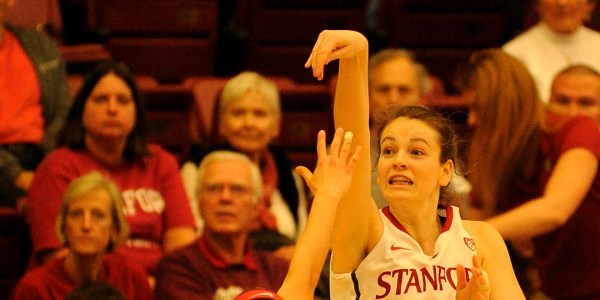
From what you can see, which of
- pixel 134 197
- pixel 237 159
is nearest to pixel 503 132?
pixel 237 159

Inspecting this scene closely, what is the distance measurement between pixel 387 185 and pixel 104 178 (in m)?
1.64

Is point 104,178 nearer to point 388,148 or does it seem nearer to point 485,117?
point 485,117

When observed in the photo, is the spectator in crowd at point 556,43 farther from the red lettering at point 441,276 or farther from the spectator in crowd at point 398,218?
the red lettering at point 441,276

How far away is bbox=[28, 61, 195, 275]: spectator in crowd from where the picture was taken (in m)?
4.20

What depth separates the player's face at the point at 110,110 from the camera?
4285mm

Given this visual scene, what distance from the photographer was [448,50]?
233 inches

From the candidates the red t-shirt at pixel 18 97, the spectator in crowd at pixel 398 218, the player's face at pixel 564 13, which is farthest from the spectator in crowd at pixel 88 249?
the player's face at pixel 564 13

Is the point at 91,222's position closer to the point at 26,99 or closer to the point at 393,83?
the point at 26,99

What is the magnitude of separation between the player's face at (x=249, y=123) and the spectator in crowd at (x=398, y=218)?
1.85m

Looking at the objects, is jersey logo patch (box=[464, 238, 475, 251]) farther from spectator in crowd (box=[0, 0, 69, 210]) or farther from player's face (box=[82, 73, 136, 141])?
spectator in crowd (box=[0, 0, 69, 210])

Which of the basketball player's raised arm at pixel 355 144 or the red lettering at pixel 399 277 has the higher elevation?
the basketball player's raised arm at pixel 355 144

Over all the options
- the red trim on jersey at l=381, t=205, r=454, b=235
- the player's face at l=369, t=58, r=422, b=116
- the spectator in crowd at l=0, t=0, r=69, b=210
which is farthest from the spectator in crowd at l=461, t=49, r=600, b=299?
the spectator in crowd at l=0, t=0, r=69, b=210

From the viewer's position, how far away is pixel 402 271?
2.58 m

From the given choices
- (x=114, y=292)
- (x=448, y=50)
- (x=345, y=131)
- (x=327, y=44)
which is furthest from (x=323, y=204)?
(x=448, y=50)
